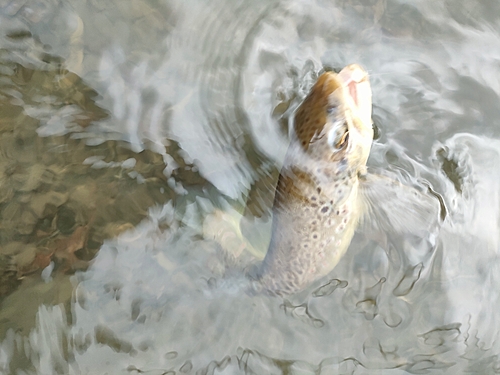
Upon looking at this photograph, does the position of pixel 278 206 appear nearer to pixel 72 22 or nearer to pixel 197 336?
pixel 197 336

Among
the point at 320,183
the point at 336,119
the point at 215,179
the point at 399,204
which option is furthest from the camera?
the point at 215,179

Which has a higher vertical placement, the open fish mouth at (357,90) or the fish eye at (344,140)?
the open fish mouth at (357,90)

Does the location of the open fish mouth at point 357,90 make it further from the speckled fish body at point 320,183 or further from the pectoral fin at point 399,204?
the pectoral fin at point 399,204

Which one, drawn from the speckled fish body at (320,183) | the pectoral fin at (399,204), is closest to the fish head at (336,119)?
the speckled fish body at (320,183)

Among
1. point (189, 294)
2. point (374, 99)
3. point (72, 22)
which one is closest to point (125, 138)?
point (72, 22)

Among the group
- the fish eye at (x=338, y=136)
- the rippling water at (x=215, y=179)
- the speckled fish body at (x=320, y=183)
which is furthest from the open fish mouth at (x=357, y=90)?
the rippling water at (x=215, y=179)

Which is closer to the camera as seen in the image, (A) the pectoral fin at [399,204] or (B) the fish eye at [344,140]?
(B) the fish eye at [344,140]

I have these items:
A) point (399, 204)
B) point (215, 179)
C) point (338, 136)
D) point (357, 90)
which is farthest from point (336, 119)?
point (215, 179)

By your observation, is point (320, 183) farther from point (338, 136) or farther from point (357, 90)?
point (357, 90)
